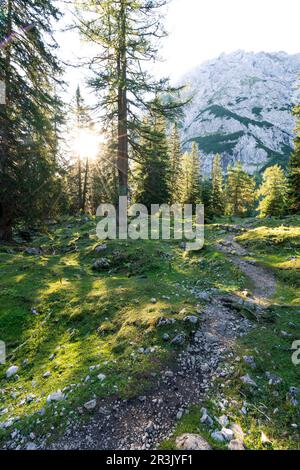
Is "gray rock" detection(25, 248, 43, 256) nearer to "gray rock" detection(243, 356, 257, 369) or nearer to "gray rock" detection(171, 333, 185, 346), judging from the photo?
"gray rock" detection(171, 333, 185, 346)

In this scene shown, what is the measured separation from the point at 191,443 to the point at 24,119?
634 inches

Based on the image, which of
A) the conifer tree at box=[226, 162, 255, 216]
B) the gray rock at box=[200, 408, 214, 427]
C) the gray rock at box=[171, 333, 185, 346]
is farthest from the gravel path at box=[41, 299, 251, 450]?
the conifer tree at box=[226, 162, 255, 216]

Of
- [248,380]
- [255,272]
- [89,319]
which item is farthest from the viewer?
[255,272]

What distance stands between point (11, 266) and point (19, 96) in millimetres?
9714

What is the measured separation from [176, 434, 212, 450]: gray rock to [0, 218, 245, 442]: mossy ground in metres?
1.04

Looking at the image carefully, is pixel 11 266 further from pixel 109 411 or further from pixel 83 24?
pixel 83 24

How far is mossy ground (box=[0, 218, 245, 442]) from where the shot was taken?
4.55m

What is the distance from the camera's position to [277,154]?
193 m

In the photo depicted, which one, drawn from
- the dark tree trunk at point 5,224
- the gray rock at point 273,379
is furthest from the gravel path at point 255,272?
the dark tree trunk at point 5,224

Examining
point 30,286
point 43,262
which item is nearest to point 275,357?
point 30,286

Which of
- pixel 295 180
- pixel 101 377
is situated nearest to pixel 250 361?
pixel 101 377

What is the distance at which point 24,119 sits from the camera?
1454cm

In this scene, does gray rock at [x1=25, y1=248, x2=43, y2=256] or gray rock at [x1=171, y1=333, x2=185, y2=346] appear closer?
gray rock at [x1=171, y1=333, x2=185, y2=346]

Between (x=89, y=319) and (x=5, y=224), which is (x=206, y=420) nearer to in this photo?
(x=89, y=319)
